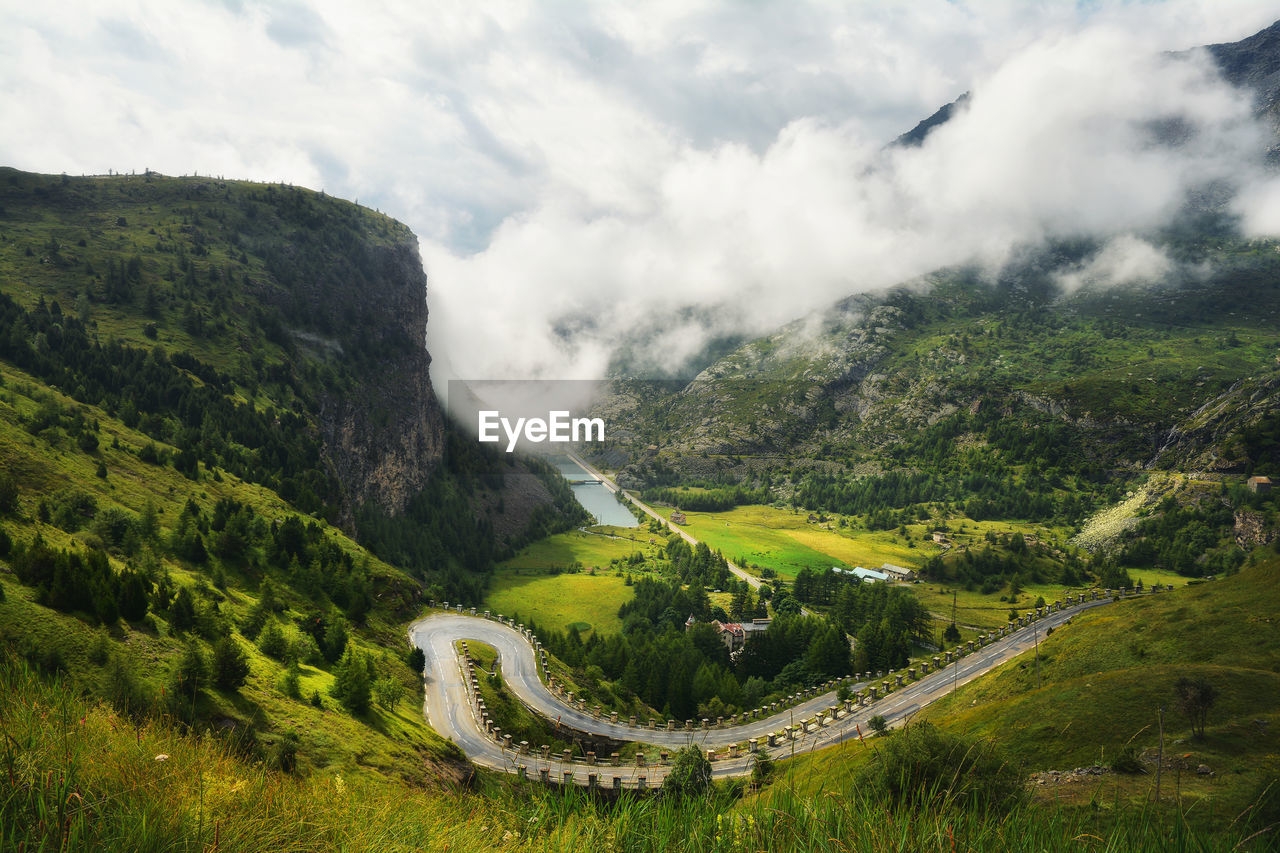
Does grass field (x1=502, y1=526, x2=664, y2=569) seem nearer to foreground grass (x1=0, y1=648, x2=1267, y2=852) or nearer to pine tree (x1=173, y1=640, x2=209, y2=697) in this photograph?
pine tree (x1=173, y1=640, x2=209, y2=697)

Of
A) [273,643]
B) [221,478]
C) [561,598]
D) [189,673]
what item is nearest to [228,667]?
[189,673]

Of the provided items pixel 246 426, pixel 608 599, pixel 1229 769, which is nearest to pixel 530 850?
pixel 1229 769

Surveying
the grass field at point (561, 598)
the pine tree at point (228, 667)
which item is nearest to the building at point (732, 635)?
the grass field at point (561, 598)

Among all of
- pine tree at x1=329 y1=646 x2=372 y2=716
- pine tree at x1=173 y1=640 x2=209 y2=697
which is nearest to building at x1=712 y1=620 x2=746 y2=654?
pine tree at x1=329 y1=646 x2=372 y2=716

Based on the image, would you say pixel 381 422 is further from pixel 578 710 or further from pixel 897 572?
pixel 897 572

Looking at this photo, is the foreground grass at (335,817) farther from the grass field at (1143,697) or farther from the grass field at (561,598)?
the grass field at (561,598)

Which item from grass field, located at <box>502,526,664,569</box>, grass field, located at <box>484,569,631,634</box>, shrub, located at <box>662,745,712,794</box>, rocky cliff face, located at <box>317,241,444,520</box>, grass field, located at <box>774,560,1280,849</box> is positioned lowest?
grass field, located at <box>484,569,631,634</box>
